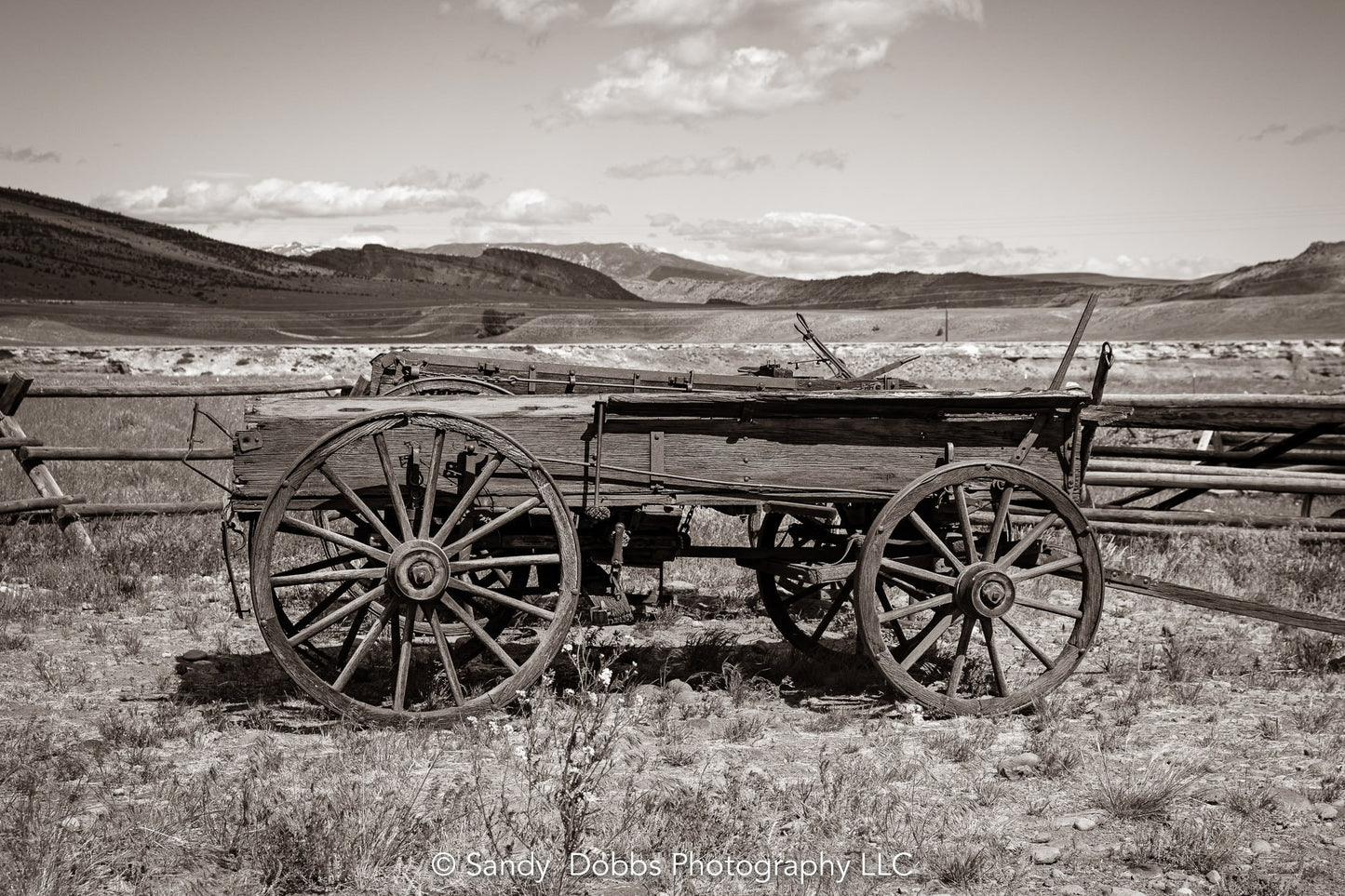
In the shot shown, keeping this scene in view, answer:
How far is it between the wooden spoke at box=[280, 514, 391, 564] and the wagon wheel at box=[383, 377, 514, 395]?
110 inches

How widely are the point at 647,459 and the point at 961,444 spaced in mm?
1405

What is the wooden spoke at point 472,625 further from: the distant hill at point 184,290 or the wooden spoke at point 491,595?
the distant hill at point 184,290

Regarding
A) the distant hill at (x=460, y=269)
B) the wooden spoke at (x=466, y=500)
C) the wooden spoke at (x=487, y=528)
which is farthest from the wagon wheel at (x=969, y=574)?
the distant hill at (x=460, y=269)

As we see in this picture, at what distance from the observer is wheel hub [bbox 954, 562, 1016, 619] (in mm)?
4469

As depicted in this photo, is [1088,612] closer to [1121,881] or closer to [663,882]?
[1121,881]

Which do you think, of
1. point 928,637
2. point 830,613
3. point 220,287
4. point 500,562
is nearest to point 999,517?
point 928,637

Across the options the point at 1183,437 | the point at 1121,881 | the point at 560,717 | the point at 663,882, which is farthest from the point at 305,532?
the point at 1183,437

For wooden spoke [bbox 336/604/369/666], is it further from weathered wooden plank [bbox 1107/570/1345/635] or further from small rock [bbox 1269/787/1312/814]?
small rock [bbox 1269/787/1312/814]

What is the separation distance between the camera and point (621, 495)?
4484 millimetres

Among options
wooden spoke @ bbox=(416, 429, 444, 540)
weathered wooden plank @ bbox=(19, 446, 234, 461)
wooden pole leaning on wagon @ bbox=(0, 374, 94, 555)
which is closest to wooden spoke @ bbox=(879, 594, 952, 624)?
wooden spoke @ bbox=(416, 429, 444, 540)

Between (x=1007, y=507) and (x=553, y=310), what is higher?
(x=553, y=310)

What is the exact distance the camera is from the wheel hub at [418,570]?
403 cm

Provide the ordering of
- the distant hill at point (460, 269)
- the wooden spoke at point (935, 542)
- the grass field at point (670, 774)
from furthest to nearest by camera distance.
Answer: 1. the distant hill at point (460, 269)
2. the wooden spoke at point (935, 542)
3. the grass field at point (670, 774)

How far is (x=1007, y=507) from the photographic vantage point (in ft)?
14.8
